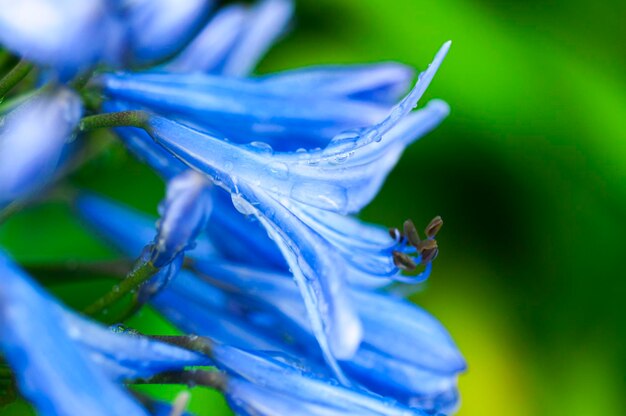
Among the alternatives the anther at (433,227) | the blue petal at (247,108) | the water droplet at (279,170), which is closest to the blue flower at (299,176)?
the water droplet at (279,170)

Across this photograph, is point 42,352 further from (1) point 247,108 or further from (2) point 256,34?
(2) point 256,34

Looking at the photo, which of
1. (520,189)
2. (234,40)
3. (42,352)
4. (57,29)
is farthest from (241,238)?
(520,189)

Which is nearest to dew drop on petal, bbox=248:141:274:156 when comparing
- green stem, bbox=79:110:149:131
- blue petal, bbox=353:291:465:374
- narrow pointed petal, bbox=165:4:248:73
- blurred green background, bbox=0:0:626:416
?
green stem, bbox=79:110:149:131

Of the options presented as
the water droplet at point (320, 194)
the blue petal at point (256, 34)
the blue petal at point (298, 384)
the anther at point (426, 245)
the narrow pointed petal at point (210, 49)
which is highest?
the blue petal at point (256, 34)

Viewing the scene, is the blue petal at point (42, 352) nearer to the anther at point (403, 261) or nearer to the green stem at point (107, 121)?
the green stem at point (107, 121)

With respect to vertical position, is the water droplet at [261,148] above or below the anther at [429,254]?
above

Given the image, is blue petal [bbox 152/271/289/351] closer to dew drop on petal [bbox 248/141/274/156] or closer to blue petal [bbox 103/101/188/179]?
blue petal [bbox 103/101/188/179]
